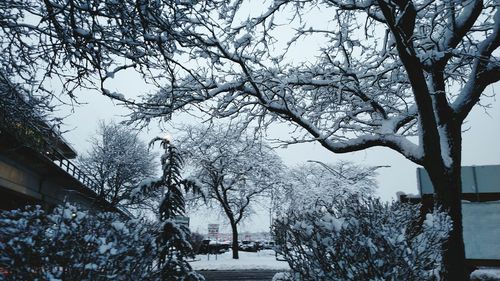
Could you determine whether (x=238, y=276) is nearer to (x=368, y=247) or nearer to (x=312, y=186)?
(x=368, y=247)

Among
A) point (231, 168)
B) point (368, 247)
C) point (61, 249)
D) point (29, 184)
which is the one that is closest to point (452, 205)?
point (368, 247)

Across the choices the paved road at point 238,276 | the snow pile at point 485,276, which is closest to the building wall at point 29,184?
the paved road at point 238,276

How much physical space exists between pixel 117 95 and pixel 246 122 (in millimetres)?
4173

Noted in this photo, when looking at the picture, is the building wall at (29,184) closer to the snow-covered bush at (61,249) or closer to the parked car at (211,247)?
the snow-covered bush at (61,249)

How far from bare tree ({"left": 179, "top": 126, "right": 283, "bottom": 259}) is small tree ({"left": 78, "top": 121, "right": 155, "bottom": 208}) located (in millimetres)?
6259

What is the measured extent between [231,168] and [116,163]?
11499mm

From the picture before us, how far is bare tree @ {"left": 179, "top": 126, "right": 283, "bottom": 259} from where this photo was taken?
85.5 feet

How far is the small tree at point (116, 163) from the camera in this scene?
30625 mm

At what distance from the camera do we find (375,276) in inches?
145

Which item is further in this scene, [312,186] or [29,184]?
[312,186]

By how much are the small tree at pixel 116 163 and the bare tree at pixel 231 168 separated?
626 centimetres

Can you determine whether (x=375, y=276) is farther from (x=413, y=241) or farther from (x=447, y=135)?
(x=447, y=135)

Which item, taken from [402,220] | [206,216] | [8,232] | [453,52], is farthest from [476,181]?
[206,216]

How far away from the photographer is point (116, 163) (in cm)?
3098
